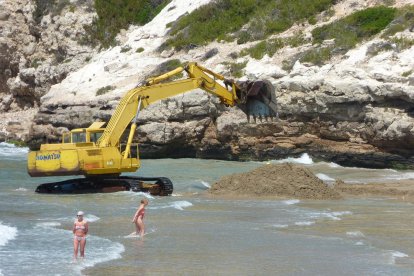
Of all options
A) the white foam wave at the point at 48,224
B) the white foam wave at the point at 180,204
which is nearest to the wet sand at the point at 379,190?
the white foam wave at the point at 180,204

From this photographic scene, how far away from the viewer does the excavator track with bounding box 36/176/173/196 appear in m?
22.6

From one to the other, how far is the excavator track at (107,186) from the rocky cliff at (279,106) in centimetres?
1106

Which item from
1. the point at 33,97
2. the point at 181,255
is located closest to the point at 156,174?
the point at 181,255

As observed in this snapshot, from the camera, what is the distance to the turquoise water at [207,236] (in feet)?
39.6

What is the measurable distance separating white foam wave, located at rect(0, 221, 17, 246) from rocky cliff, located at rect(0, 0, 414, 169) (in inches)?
702

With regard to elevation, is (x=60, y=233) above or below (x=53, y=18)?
below

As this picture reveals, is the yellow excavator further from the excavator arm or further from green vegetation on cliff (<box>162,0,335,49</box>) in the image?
green vegetation on cliff (<box>162,0,335,49</box>)

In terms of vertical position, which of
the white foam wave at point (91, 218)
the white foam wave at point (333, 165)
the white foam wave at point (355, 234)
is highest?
the white foam wave at point (333, 165)

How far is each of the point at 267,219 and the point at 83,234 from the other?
6.12 meters

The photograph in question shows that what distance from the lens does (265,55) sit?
124ft

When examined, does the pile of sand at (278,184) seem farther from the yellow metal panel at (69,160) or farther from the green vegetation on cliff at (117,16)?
the green vegetation on cliff at (117,16)

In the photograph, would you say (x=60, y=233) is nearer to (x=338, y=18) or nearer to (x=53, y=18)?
(x=338, y=18)

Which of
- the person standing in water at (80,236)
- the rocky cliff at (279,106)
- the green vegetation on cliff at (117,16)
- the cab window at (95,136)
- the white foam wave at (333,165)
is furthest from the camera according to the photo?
the green vegetation on cliff at (117,16)

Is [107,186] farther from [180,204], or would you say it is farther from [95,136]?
[180,204]
